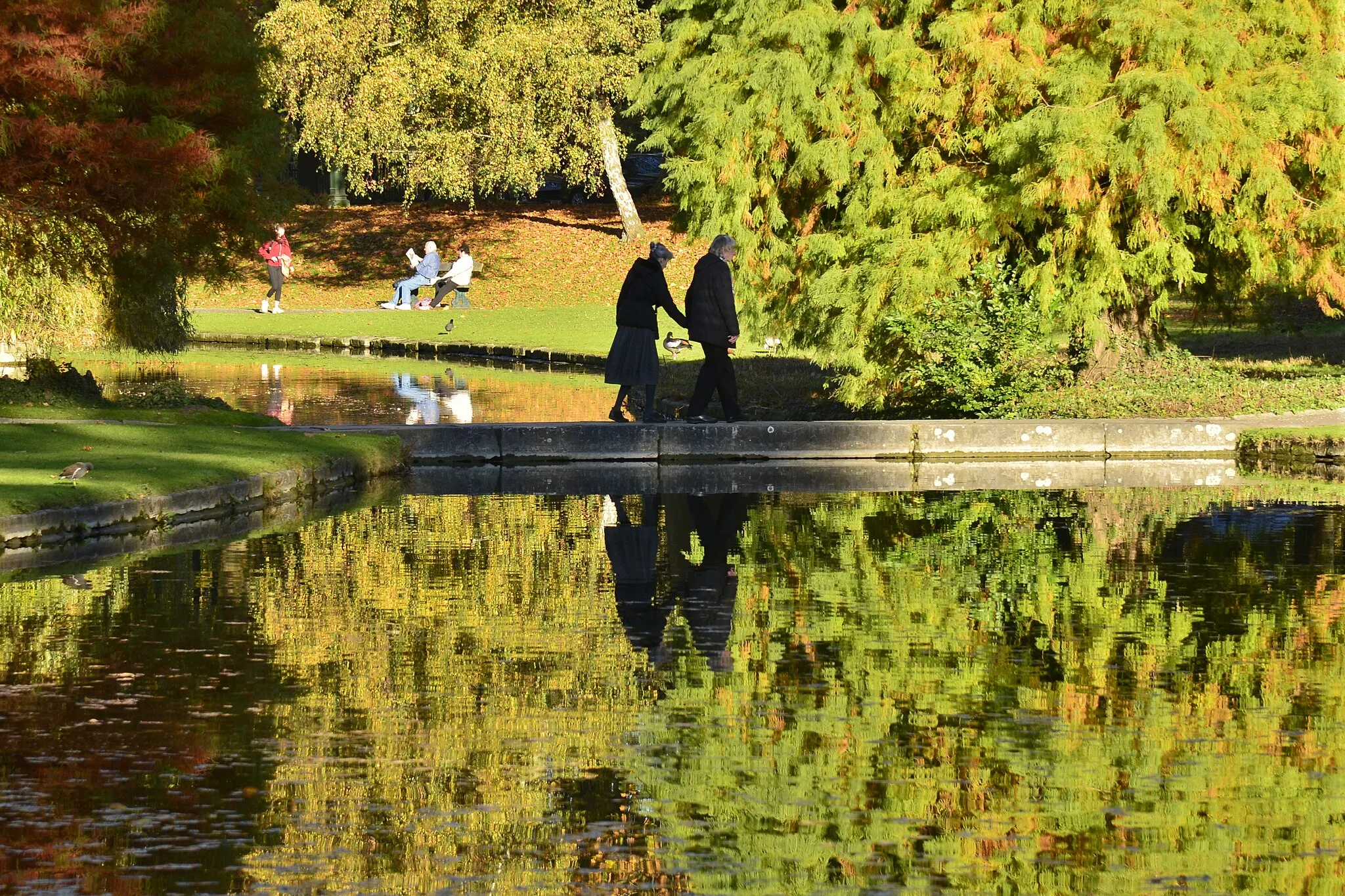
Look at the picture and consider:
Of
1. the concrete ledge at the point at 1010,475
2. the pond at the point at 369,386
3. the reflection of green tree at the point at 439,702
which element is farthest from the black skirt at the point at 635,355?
the reflection of green tree at the point at 439,702

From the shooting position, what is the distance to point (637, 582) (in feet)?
38.7

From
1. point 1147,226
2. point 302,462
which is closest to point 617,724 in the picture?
point 302,462

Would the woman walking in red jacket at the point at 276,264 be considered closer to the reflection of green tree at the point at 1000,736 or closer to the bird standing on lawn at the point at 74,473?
the bird standing on lawn at the point at 74,473

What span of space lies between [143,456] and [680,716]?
344 inches

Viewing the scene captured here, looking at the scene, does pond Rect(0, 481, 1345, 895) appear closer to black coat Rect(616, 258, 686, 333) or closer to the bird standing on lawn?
the bird standing on lawn

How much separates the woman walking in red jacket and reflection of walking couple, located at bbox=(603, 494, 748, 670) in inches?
1008

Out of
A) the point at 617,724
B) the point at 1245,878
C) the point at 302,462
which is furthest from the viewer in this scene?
the point at 302,462

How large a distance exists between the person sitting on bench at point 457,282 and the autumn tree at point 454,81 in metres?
1.94

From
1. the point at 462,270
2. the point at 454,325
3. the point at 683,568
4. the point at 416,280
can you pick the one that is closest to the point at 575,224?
the point at 416,280

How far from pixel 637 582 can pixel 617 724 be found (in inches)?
142

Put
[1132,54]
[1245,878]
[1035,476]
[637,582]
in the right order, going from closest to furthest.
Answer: [1245,878], [637,582], [1035,476], [1132,54]

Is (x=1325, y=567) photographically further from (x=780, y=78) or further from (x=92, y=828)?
(x=780, y=78)

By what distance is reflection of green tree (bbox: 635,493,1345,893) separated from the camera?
21.0ft

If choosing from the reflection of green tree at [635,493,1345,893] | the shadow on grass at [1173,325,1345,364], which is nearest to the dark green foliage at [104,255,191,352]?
the reflection of green tree at [635,493,1345,893]
